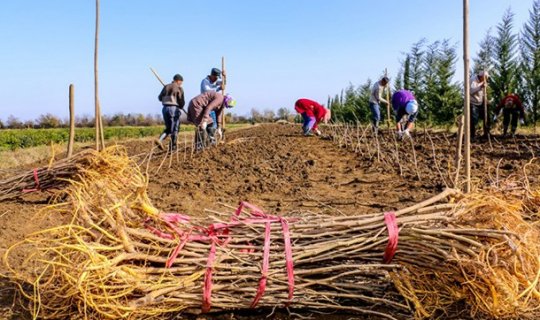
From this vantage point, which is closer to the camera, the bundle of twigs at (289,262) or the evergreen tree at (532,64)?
the bundle of twigs at (289,262)

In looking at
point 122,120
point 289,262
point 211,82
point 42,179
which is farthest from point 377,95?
point 122,120

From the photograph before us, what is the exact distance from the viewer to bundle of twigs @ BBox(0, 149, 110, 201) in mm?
4391

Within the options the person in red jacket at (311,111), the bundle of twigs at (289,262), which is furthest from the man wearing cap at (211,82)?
the bundle of twigs at (289,262)

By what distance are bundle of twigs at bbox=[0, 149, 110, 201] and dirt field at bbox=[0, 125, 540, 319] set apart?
199mm

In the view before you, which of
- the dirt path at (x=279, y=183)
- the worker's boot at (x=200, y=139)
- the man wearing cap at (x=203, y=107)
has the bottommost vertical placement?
the dirt path at (x=279, y=183)

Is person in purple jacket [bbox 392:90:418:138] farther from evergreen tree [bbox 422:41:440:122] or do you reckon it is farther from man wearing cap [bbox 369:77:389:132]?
evergreen tree [bbox 422:41:440:122]

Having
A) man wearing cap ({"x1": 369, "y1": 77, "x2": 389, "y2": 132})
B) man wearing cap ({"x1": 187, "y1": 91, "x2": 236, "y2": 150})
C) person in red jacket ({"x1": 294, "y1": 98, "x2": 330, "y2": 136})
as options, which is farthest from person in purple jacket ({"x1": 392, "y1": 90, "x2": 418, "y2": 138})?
man wearing cap ({"x1": 187, "y1": 91, "x2": 236, "y2": 150})

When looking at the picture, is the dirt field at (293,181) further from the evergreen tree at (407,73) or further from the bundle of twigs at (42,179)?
the evergreen tree at (407,73)

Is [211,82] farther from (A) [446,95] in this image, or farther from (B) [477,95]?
(A) [446,95]

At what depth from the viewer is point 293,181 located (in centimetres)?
633

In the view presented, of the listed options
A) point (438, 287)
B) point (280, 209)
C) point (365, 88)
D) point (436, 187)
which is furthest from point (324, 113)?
point (365, 88)

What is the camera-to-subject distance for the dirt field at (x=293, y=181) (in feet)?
14.6

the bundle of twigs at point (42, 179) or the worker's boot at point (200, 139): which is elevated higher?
the worker's boot at point (200, 139)

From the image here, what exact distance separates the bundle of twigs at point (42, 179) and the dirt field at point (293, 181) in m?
0.20
